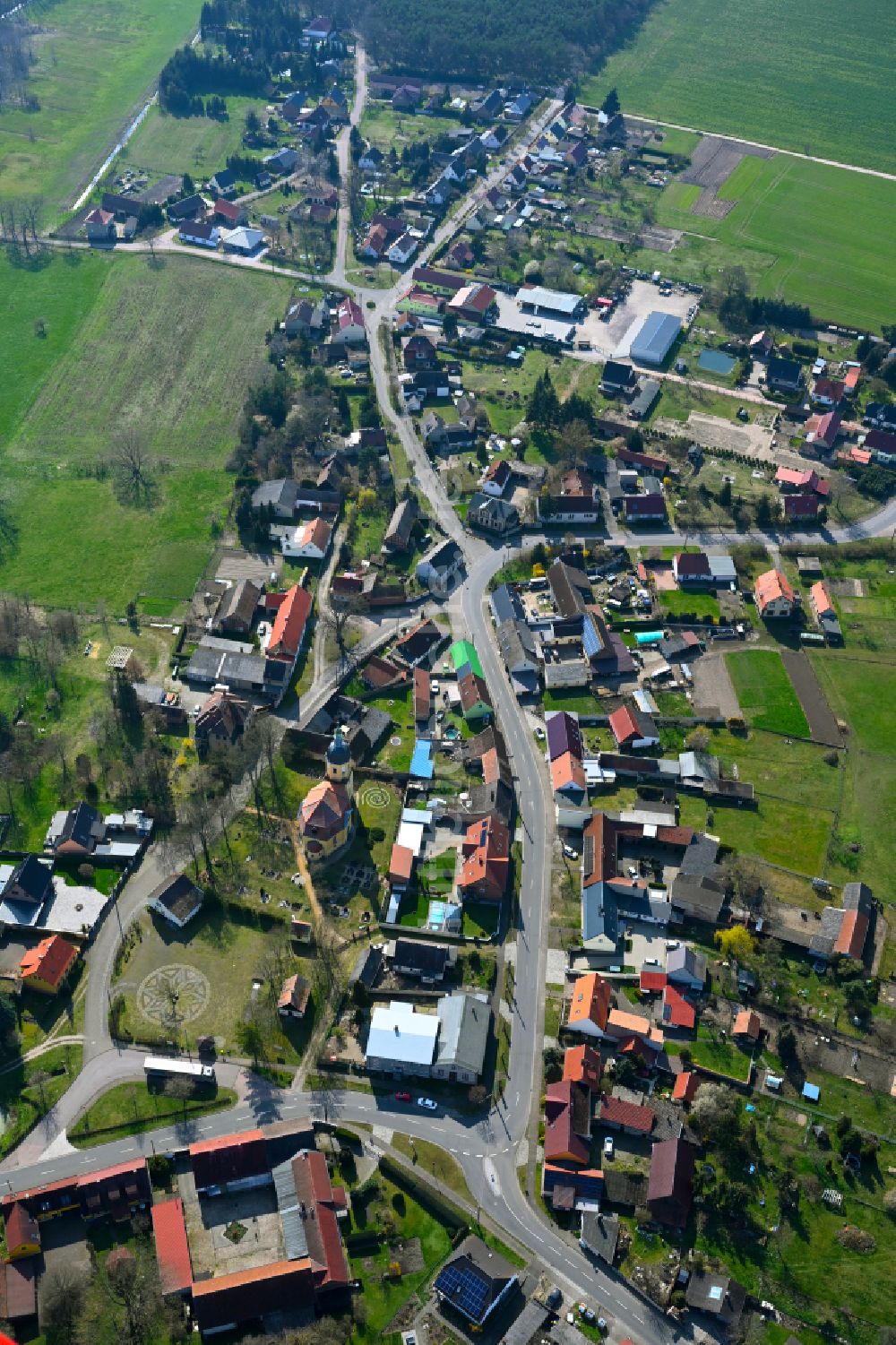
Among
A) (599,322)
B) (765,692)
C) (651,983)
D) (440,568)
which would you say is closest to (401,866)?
(651,983)

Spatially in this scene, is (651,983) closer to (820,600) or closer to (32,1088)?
(32,1088)

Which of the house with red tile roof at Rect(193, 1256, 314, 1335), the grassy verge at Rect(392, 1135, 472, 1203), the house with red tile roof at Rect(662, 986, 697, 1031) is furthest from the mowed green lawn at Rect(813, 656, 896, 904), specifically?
the house with red tile roof at Rect(193, 1256, 314, 1335)

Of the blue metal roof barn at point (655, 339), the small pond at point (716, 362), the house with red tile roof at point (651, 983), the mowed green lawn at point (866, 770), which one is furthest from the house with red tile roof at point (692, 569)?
the house with red tile roof at point (651, 983)

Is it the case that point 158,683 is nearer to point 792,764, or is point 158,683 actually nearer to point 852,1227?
point 792,764

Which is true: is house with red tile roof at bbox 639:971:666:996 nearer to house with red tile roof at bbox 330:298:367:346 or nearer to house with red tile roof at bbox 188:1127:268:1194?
house with red tile roof at bbox 188:1127:268:1194

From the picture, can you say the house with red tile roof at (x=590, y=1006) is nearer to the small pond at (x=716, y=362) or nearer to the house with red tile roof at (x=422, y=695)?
the house with red tile roof at (x=422, y=695)

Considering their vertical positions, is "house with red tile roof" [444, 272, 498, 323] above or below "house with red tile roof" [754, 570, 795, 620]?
above
